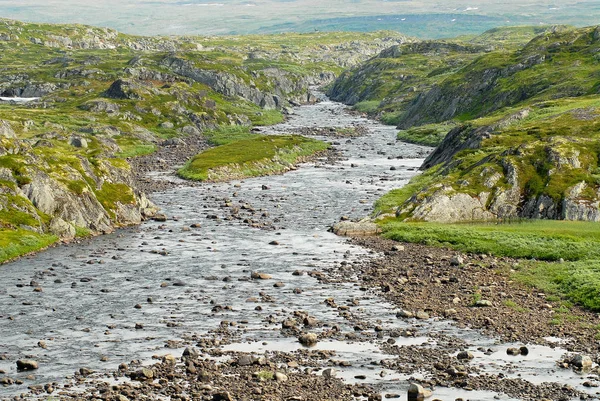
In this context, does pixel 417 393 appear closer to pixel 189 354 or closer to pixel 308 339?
pixel 308 339

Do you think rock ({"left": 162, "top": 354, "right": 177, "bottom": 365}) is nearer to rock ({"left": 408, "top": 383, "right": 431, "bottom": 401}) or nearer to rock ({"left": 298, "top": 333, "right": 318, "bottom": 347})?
rock ({"left": 298, "top": 333, "right": 318, "bottom": 347})

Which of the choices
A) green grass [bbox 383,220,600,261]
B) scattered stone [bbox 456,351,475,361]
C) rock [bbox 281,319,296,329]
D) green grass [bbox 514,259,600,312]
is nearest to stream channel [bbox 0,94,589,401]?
rock [bbox 281,319,296,329]

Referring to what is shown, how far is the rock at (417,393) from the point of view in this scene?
4006 centimetres

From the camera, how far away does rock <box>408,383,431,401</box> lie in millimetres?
40062

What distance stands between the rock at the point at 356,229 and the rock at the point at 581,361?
4470cm

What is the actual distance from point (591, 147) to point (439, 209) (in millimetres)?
28110

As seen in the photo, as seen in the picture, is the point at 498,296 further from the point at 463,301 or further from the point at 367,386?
the point at 367,386

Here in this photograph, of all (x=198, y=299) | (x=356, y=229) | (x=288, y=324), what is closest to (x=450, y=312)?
(x=288, y=324)

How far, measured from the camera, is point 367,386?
42.2m

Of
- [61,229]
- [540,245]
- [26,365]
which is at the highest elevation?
[26,365]

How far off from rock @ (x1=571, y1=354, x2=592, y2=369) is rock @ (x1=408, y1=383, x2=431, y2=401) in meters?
11.1

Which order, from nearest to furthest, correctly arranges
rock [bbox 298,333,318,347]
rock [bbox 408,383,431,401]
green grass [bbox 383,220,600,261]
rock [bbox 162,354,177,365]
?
rock [bbox 408,383,431,401] → rock [bbox 162,354,177,365] → rock [bbox 298,333,318,347] → green grass [bbox 383,220,600,261]

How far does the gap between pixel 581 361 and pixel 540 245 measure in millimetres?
33171

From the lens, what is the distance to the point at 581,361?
44.5 m
